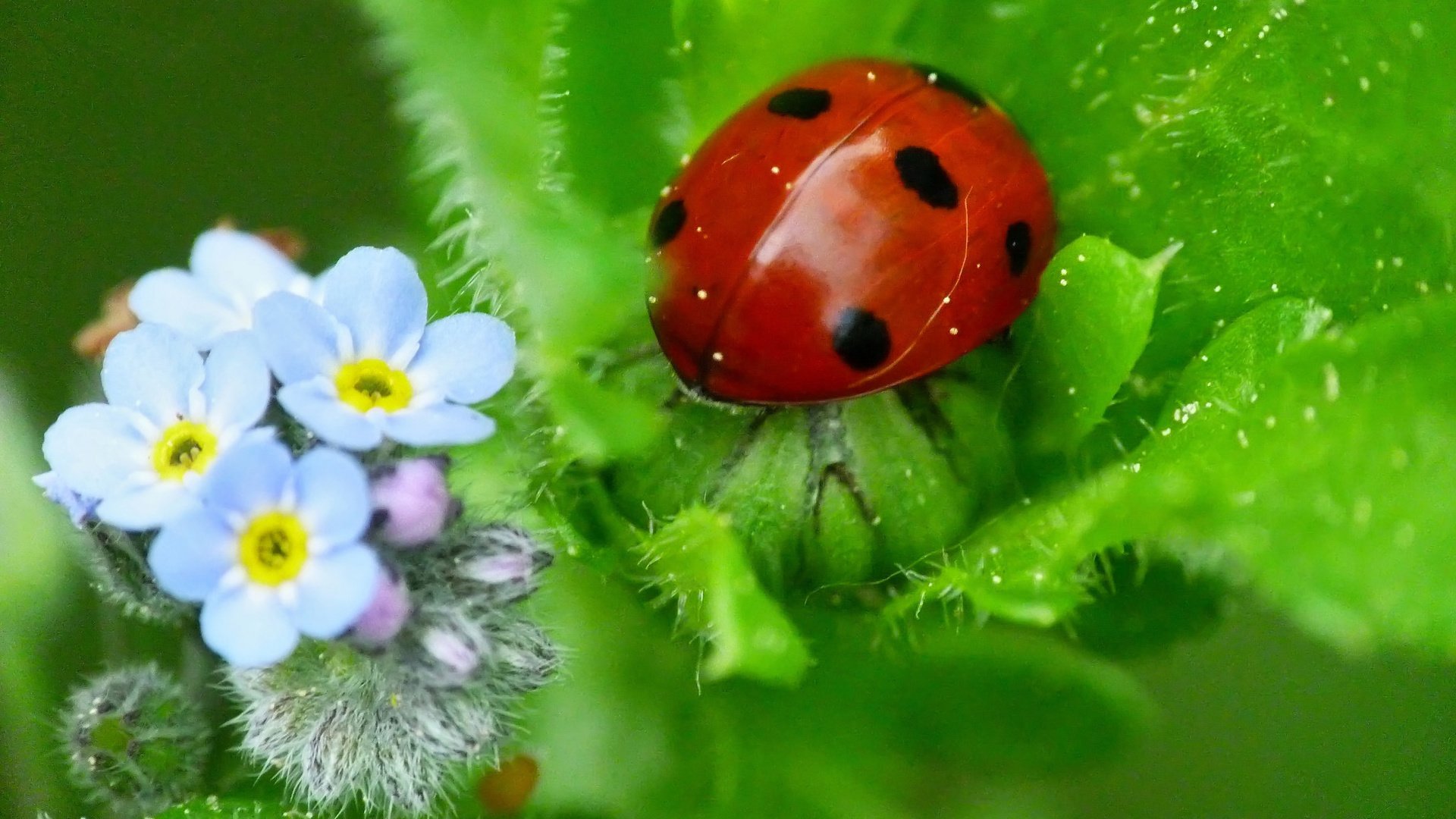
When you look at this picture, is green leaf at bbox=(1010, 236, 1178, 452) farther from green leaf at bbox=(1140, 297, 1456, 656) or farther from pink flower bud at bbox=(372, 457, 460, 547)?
pink flower bud at bbox=(372, 457, 460, 547)

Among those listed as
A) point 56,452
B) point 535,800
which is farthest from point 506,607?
point 535,800

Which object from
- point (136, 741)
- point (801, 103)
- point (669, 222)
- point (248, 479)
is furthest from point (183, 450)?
point (801, 103)

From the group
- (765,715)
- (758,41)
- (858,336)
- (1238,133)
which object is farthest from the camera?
(765,715)

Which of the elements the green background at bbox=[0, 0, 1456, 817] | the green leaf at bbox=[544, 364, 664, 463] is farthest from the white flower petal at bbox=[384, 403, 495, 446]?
the green background at bbox=[0, 0, 1456, 817]

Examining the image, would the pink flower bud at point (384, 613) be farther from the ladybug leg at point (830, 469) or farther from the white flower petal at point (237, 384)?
the ladybug leg at point (830, 469)

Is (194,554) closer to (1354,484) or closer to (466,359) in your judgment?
(466,359)

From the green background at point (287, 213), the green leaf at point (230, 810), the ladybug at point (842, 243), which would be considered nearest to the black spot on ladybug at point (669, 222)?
the ladybug at point (842, 243)
